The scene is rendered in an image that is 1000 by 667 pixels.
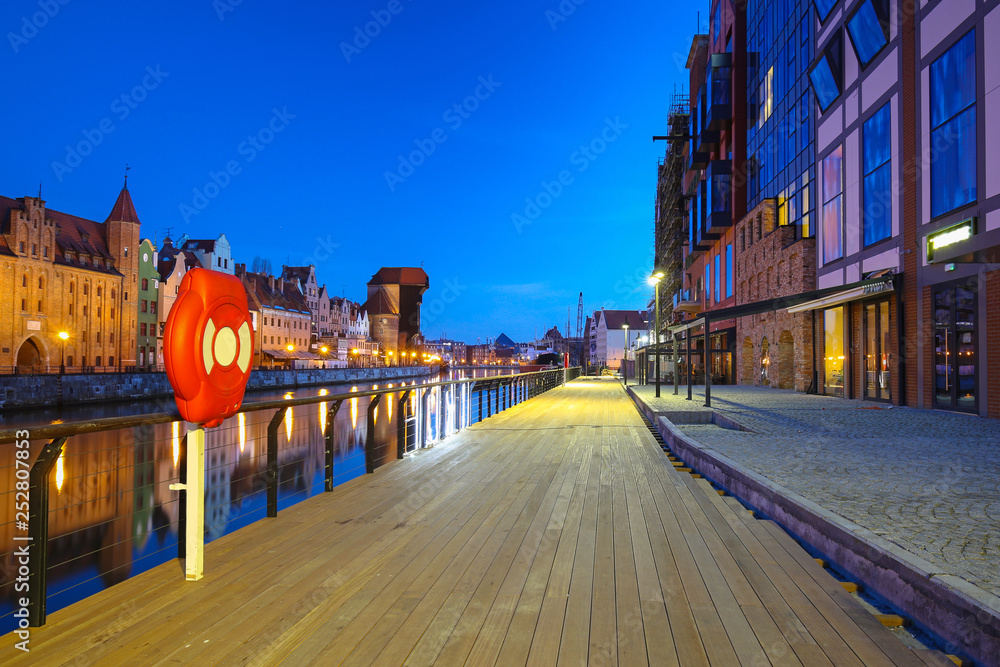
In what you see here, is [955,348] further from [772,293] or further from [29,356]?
[29,356]

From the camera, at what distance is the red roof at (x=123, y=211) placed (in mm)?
46875

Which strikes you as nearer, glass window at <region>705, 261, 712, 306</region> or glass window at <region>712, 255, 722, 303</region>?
glass window at <region>712, 255, 722, 303</region>

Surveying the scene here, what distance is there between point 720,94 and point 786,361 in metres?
15.7

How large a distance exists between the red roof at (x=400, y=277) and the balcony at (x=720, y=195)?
9499 cm

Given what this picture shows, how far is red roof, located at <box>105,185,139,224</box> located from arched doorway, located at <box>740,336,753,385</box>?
47267 millimetres

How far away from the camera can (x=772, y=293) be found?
23359 mm

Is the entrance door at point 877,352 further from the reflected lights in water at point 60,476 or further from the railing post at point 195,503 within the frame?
the reflected lights in water at point 60,476

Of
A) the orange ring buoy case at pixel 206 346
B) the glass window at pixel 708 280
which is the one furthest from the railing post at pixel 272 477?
the glass window at pixel 708 280

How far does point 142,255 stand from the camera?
48.8 metres

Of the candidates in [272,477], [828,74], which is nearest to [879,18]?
[828,74]

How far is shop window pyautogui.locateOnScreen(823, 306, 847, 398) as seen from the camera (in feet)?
59.2

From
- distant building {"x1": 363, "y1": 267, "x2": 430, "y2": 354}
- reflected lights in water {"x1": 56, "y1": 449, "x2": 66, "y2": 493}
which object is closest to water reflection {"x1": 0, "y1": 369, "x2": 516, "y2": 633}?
reflected lights in water {"x1": 56, "y1": 449, "x2": 66, "y2": 493}

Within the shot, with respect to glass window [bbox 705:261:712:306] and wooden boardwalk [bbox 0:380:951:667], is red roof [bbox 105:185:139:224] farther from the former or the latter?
wooden boardwalk [bbox 0:380:951:667]

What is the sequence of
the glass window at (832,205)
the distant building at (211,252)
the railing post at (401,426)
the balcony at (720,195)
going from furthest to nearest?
the distant building at (211,252), the balcony at (720,195), the glass window at (832,205), the railing post at (401,426)
